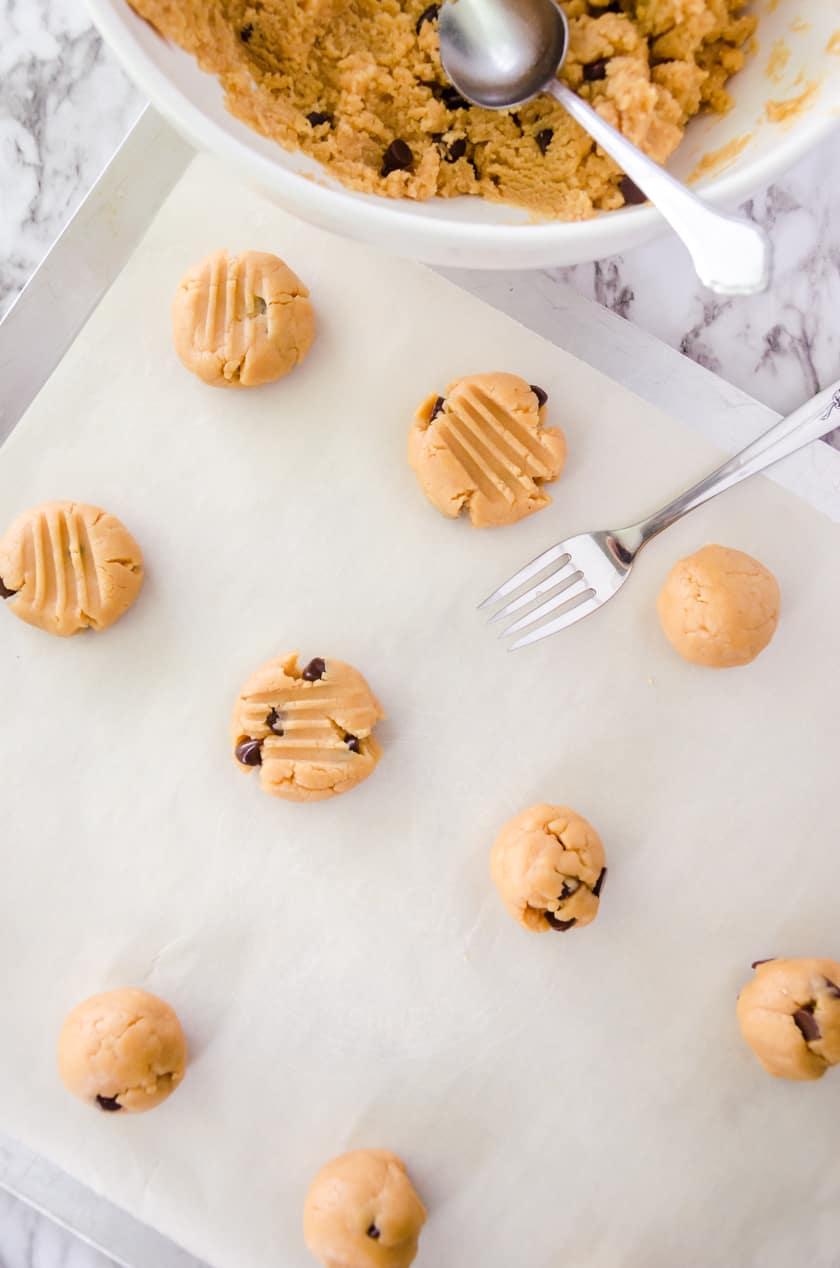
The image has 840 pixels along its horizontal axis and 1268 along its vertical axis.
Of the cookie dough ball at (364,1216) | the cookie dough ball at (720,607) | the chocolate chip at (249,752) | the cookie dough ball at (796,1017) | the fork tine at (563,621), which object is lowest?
the cookie dough ball at (364,1216)

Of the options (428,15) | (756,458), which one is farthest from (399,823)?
(428,15)

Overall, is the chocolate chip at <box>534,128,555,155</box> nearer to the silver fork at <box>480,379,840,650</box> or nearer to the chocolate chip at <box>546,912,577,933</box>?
the silver fork at <box>480,379,840,650</box>

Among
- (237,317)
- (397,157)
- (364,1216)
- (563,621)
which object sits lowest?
(364,1216)

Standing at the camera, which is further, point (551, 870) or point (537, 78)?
point (551, 870)

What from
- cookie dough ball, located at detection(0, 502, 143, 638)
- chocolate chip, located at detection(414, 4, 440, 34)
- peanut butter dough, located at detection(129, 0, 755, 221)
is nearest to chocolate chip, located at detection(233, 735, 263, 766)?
cookie dough ball, located at detection(0, 502, 143, 638)

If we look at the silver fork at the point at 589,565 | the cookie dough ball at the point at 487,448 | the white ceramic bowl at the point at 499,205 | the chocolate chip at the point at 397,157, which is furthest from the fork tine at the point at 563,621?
the chocolate chip at the point at 397,157

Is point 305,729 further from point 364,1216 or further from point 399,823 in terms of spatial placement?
point 364,1216

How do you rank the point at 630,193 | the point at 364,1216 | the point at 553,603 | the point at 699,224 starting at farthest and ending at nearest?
the point at 553,603 → the point at 364,1216 → the point at 630,193 → the point at 699,224

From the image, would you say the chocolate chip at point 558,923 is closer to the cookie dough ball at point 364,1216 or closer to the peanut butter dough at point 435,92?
the cookie dough ball at point 364,1216
